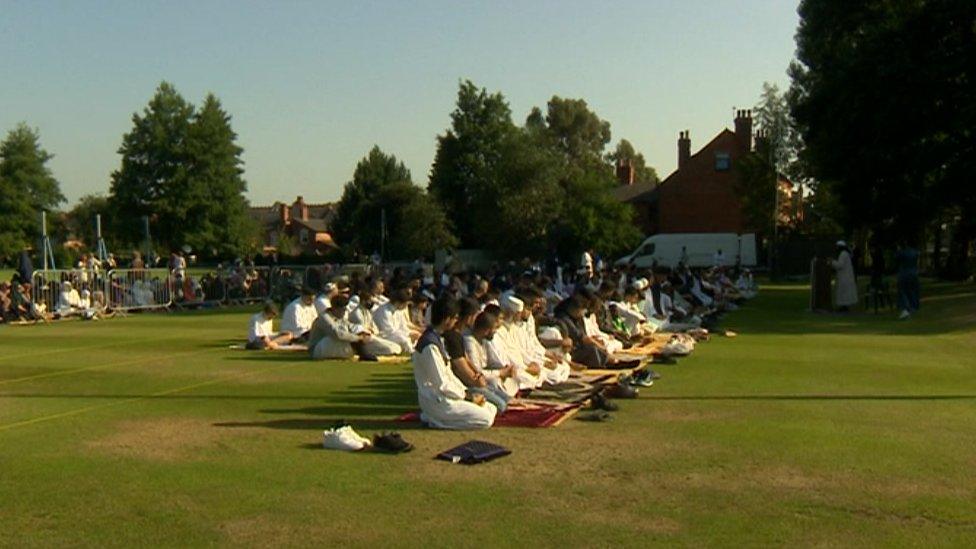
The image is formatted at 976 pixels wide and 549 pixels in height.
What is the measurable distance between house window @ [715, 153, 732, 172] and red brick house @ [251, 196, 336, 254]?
172 feet

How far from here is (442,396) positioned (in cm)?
1162

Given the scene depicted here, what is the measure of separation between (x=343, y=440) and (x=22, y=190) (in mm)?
97207

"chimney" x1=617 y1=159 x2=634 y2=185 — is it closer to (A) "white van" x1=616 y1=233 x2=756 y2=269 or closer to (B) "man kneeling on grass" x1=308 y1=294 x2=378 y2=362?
(A) "white van" x1=616 y1=233 x2=756 y2=269

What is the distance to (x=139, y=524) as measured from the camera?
25.6ft

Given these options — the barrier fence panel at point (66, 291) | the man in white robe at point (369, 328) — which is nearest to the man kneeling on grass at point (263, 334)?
the man in white robe at point (369, 328)

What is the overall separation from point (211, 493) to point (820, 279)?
87.3ft

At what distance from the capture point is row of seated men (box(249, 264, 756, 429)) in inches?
466

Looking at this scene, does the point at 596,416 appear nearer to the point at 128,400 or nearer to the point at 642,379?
the point at 642,379

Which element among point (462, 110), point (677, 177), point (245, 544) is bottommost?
point (245, 544)

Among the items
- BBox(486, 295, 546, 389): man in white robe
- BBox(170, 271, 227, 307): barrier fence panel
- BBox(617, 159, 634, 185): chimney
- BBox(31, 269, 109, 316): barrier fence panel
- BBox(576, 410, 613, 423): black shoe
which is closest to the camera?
BBox(576, 410, 613, 423): black shoe

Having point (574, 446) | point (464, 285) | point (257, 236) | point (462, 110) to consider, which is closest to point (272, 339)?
point (464, 285)

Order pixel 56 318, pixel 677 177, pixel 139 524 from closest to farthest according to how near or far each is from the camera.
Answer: pixel 139 524, pixel 56 318, pixel 677 177

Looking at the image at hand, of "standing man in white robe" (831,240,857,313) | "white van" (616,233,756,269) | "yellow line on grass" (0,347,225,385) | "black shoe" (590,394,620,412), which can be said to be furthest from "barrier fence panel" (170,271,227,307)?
"white van" (616,233,756,269)

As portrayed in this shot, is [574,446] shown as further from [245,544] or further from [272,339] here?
[272,339]
